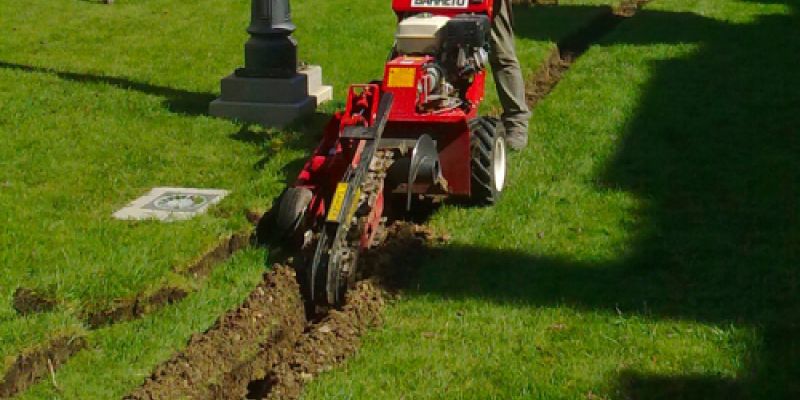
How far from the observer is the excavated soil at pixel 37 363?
4.57 m

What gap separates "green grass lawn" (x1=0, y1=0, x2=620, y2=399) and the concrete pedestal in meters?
0.16

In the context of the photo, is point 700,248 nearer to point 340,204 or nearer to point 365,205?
point 365,205

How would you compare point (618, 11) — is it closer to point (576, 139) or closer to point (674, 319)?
point (576, 139)

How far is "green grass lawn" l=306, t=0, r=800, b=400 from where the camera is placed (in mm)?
4672

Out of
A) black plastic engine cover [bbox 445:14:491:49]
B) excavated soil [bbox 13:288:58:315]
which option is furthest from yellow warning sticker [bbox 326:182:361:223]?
black plastic engine cover [bbox 445:14:491:49]

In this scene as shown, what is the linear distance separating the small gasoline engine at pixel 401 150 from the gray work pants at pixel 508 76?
2.05ft

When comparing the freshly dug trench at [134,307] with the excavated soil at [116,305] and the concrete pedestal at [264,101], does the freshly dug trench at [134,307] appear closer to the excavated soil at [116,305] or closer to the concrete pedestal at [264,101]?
the excavated soil at [116,305]

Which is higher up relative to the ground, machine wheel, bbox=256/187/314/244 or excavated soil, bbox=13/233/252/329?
machine wheel, bbox=256/187/314/244

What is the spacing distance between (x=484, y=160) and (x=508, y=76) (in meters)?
1.66

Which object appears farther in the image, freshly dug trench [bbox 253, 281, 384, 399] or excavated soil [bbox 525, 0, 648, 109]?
excavated soil [bbox 525, 0, 648, 109]

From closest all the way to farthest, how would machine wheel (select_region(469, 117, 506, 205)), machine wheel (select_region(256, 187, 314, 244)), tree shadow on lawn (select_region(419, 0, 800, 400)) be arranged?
tree shadow on lawn (select_region(419, 0, 800, 400)) → machine wheel (select_region(256, 187, 314, 244)) → machine wheel (select_region(469, 117, 506, 205))

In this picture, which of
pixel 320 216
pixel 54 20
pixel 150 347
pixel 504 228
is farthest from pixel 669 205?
pixel 54 20

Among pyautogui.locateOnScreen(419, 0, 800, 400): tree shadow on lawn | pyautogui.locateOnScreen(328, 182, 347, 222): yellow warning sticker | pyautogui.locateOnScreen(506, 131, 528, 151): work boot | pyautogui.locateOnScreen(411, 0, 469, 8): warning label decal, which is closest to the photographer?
pyautogui.locateOnScreen(419, 0, 800, 400): tree shadow on lawn

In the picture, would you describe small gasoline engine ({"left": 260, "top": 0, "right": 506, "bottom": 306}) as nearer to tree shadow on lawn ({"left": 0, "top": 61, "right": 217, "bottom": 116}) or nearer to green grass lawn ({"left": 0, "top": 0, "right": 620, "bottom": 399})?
green grass lawn ({"left": 0, "top": 0, "right": 620, "bottom": 399})
